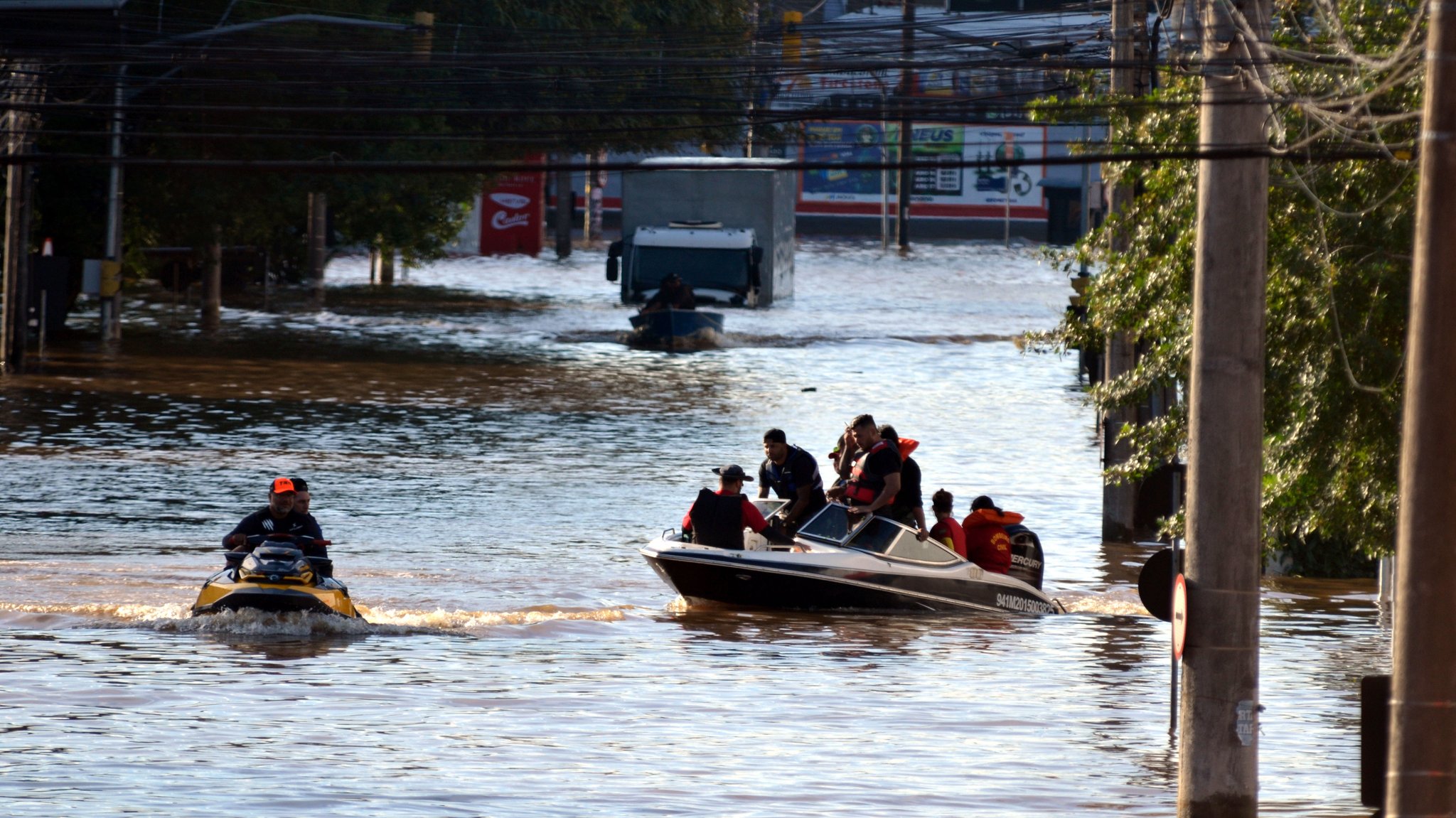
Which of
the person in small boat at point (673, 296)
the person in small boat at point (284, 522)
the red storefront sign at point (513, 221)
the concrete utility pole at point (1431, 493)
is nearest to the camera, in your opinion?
the concrete utility pole at point (1431, 493)

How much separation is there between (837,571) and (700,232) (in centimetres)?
3548

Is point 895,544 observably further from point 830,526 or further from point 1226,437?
point 1226,437

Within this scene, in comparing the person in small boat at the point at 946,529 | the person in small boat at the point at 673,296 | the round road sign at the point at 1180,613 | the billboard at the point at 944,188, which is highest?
the billboard at the point at 944,188

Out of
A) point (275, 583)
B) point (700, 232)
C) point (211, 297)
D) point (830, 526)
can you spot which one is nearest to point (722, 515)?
point (830, 526)

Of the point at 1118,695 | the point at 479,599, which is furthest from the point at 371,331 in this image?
the point at 1118,695

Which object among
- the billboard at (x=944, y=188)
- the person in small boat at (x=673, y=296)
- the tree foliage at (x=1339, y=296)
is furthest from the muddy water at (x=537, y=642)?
the billboard at (x=944, y=188)

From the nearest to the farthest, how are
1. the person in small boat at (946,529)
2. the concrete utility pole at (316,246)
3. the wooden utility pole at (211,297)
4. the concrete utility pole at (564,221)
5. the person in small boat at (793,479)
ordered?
the person in small boat at (946,529)
the person in small boat at (793,479)
the wooden utility pole at (211,297)
the concrete utility pole at (316,246)
the concrete utility pole at (564,221)

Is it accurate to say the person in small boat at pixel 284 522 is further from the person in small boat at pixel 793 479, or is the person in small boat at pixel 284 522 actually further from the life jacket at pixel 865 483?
the life jacket at pixel 865 483

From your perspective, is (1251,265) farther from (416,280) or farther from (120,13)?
(416,280)

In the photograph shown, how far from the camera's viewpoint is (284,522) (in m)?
16.8

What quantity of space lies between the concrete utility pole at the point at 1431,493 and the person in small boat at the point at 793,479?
12802 millimetres

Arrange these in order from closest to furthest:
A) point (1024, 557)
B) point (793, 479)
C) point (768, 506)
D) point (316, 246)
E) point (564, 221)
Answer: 1. point (793, 479)
2. point (1024, 557)
3. point (768, 506)
4. point (316, 246)
5. point (564, 221)

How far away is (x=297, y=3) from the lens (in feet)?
140

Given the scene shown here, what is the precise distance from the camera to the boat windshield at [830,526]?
60.7 ft
